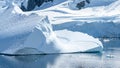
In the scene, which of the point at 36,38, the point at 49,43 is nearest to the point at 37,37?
the point at 36,38

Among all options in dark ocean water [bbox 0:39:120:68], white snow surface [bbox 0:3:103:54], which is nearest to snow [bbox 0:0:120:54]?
white snow surface [bbox 0:3:103:54]

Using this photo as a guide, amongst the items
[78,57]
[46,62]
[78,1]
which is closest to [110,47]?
[78,57]

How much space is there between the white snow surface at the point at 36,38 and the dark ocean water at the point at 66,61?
353mm

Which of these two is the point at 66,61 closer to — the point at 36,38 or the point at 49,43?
the point at 49,43

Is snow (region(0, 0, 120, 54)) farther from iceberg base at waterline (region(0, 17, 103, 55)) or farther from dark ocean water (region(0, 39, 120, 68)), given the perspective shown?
dark ocean water (region(0, 39, 120, 68))

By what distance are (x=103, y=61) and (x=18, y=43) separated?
4.45 metres

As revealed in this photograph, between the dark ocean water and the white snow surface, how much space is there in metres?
0.35

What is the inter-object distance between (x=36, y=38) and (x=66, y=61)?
2.09 meters

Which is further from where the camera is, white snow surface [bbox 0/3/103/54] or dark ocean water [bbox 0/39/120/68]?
white snow surface [bbox 0/3/103/54]

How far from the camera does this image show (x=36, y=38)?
25.3 metres

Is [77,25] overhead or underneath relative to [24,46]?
underneath

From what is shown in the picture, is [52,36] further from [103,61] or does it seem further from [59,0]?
[59,0]

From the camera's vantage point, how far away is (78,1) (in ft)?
170

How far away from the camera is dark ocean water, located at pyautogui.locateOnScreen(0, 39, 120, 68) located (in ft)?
75.2
